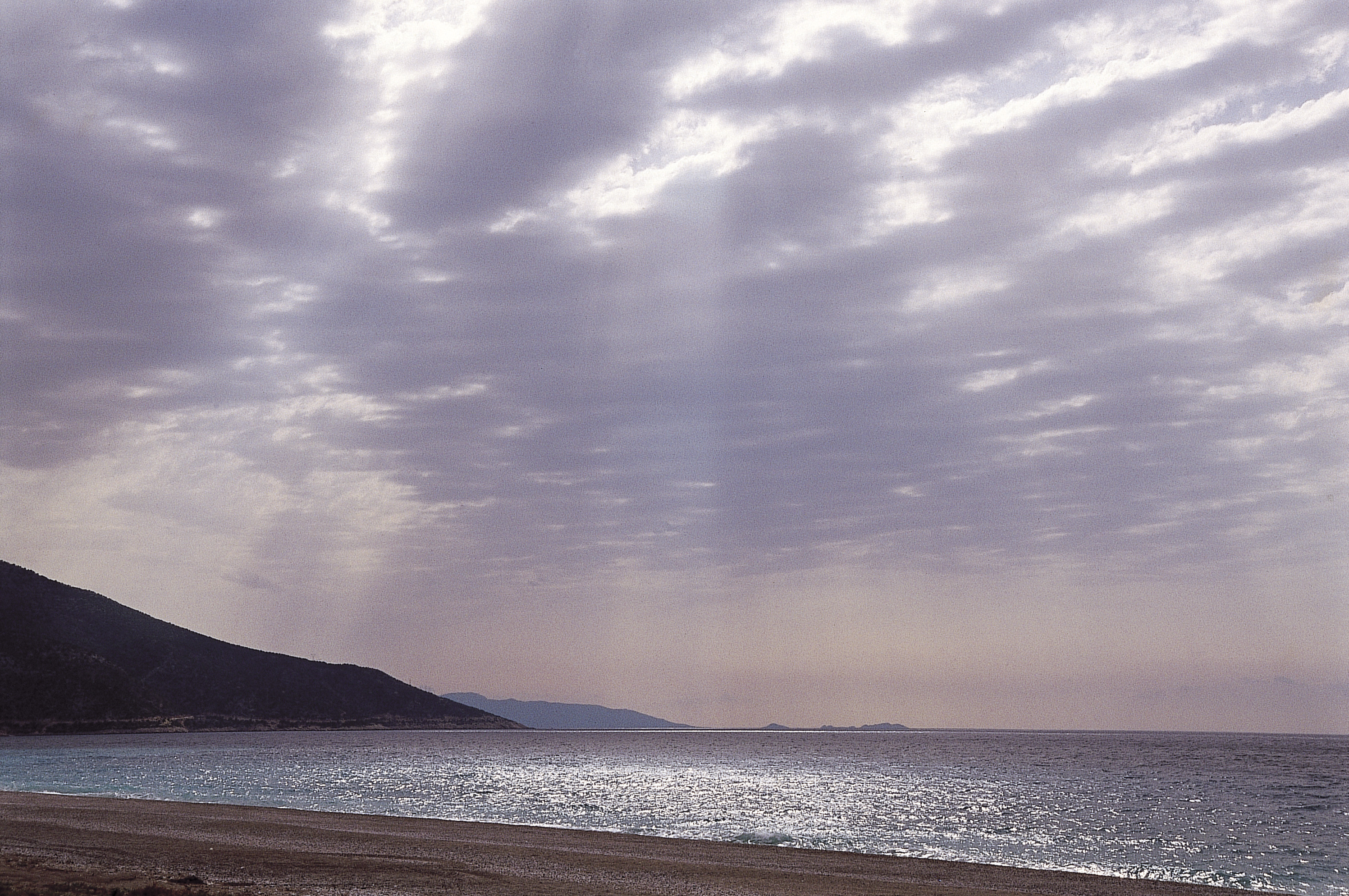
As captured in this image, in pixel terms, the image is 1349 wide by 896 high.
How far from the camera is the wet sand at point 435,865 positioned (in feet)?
85.7

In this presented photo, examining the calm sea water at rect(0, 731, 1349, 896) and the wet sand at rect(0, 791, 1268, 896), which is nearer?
the wet sand at rect(0, 791, 1268, 896)

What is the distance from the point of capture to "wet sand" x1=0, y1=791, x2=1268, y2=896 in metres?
26.1

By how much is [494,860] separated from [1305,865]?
30518 millimetres

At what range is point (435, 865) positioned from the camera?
31047 millimetres

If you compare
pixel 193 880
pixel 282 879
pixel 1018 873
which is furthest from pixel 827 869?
pixel 193 880

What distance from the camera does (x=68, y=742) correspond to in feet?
527

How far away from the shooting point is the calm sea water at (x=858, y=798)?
42.8 metres

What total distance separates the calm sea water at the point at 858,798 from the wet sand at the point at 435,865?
5446mm

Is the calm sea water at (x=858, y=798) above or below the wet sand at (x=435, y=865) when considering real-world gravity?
below

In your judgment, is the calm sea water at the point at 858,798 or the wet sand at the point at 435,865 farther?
the calm sea water at the point at 858,798

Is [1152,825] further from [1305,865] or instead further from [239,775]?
[239,775]

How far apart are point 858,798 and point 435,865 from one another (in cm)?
4552

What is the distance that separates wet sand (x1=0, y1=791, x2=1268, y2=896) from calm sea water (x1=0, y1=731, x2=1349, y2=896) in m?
5.45

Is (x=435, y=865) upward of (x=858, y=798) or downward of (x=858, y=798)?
upward
